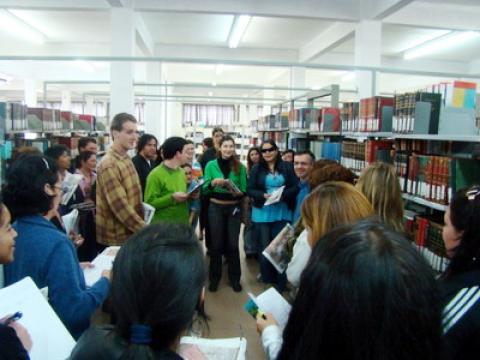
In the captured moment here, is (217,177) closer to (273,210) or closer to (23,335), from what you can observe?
(273,210)

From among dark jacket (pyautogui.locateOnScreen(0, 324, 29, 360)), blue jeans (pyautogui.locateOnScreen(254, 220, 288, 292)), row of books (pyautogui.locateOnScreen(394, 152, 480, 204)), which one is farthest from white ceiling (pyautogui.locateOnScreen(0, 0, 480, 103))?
dark jacket (pyautogui.locateOnScreen(0, 324, 29, 360))

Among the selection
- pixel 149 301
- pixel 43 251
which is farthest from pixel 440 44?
pixel 149 301

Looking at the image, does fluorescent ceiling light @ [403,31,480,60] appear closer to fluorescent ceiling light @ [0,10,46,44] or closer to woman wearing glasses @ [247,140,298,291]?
woman wearing glasses @ [247,140,298,291]

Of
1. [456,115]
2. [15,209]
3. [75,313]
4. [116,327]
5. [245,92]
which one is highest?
[245,92]

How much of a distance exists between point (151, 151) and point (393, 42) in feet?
27.9

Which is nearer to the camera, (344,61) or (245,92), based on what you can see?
(344,61)

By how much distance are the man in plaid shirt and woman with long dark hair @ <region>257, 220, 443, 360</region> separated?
219 cm

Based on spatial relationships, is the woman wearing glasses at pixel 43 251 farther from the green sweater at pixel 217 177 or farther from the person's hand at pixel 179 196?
the green sweater at pixel 217 177

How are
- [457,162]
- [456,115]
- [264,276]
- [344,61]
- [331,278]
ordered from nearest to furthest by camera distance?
[331,278], [457,162], [456,115], [264,276], [344,61]

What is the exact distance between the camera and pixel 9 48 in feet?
37.1

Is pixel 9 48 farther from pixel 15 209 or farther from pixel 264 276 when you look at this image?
pixel 15 209

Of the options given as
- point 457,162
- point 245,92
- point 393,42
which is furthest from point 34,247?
point 245,92

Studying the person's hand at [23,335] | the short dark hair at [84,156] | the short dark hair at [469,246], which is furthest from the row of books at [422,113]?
the short dark hair at [84,156]

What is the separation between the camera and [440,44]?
10.6 m
